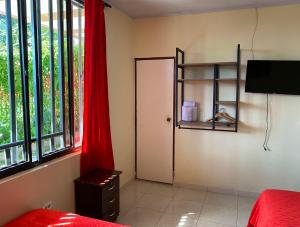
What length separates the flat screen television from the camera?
302cm

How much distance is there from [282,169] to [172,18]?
262 cm

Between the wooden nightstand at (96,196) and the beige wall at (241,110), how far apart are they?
146 centimetres

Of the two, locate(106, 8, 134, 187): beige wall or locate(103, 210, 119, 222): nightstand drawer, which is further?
locate(106, 8, 134, 187): beige wall

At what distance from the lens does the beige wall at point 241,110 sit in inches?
124

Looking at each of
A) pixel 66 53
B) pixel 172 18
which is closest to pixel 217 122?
pixel 172 18

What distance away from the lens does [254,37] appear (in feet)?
10.6

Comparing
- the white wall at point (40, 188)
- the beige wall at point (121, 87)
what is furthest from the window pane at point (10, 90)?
the beige wall at point (121, 87)

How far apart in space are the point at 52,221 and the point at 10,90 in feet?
3.49

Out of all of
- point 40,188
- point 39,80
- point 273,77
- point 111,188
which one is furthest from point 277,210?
point 39,80

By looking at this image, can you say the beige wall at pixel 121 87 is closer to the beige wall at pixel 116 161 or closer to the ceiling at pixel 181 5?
the beige wall at pixel 116 161

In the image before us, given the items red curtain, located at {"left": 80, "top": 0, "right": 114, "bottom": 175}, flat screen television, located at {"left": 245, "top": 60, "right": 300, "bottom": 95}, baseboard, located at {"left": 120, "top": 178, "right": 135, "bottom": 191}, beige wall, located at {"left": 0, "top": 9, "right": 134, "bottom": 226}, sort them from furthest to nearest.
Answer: baseboard, located at {"left": 120, "top": 178, "right": 135, "bottom": 191} → flat screen television, located at {"left": 245, "top": 60, "right": 300, "bottom": 95} → red curtain, located at {"left": 80, "top": 0, "right": 114, "bottom": 175} → beige wall, located at {"left": 0, "top": 9, "right": 134, "bottom": 226}

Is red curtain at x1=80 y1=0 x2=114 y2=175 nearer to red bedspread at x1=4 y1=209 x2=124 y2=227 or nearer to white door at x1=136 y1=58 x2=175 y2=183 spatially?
red bedspread at x1=4 y1=209 x2=124 y2=227

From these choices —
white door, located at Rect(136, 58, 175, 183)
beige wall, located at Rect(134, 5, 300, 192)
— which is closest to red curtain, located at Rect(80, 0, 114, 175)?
white door, located at Rect(136, 58, 175, 183)

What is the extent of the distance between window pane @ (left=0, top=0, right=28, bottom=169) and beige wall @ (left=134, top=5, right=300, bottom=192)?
83.2 inches
